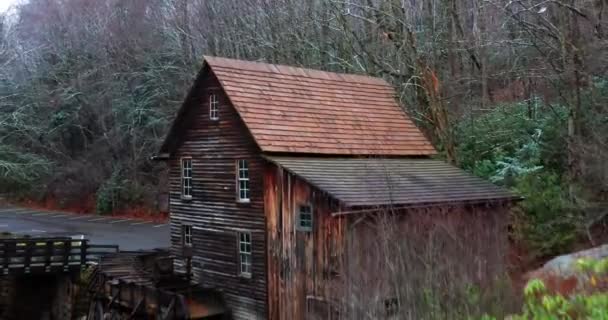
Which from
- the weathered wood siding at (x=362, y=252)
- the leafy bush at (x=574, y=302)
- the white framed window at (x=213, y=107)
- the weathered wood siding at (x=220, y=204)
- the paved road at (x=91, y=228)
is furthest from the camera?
the paved road at (x=91, y=228)

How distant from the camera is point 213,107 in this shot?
18.8m

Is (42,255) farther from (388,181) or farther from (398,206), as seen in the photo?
(398,206)

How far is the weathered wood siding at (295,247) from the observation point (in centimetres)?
1522

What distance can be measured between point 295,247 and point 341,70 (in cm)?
1609

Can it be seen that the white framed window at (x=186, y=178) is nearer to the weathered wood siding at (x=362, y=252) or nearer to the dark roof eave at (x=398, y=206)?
the weathered wood siding at (x=362, y=252)

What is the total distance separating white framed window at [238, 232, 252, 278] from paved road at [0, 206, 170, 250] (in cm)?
1098

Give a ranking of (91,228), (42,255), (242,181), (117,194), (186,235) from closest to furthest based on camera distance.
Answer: (242,181) < (186,235) < (42,255) < (91,228) < (117,194)

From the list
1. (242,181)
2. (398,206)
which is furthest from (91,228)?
(398,206)

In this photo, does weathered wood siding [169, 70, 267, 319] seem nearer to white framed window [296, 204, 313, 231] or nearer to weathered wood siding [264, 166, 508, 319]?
weathered wood siding [264, 166, 508, 319]

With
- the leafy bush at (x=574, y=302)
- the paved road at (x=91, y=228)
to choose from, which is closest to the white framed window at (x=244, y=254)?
the paved road at (x=91, y=228)

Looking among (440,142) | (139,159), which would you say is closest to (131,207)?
(139,159)

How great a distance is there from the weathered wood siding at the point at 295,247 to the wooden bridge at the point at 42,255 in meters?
9.08

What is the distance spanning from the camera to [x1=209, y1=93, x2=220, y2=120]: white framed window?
1865 cm

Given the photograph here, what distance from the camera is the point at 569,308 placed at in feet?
17.1
